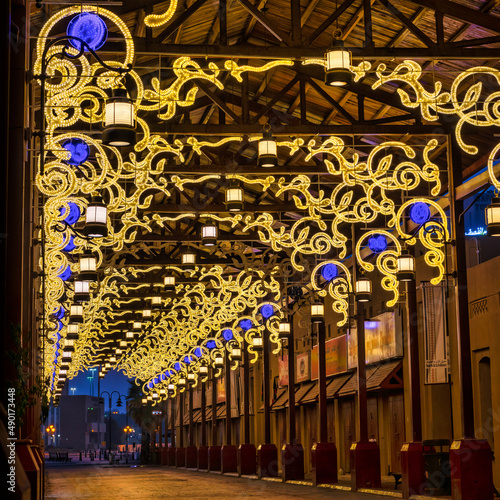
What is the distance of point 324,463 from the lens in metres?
25.3

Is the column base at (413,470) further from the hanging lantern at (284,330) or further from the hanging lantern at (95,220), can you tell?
the hanging lantern at (95,220)

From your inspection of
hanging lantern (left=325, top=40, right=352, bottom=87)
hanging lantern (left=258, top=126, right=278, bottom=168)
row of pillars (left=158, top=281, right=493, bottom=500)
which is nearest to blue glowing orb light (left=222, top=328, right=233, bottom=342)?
row of pillars (left=158, top=281, right=493, bottom=500)

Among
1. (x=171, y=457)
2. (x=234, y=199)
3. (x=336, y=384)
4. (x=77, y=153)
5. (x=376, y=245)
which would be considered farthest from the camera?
(x=171, y=457)

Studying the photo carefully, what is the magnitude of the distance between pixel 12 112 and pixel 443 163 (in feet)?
45.6

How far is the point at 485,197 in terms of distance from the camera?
2231 cm

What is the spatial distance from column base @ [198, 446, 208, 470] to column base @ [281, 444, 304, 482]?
16.0m

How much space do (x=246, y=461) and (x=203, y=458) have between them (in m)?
10.2

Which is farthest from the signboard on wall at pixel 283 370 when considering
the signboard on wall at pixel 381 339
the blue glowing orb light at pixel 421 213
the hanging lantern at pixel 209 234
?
the blue glowing orb light at pixel 421 213

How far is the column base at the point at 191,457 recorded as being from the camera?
47.2m

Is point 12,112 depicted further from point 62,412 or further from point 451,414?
point 62,412

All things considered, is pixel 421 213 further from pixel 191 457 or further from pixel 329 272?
pixel 191 457

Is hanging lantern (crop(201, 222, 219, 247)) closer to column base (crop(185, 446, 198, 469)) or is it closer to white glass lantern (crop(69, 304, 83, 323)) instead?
white glass lantern (crop(69, 304, 83, 323))

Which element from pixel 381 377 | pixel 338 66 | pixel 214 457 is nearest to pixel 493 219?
pixel 338 66

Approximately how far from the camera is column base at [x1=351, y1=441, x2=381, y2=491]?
72.6 feet
